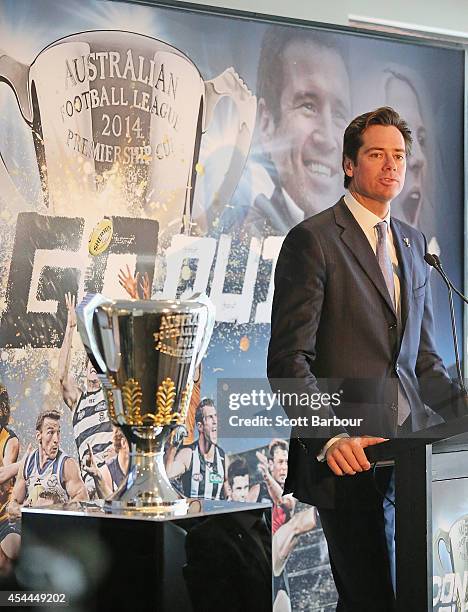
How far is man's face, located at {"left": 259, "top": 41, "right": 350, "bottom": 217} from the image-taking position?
3750 millimetres

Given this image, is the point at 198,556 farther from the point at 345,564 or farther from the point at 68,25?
the point at 68,25

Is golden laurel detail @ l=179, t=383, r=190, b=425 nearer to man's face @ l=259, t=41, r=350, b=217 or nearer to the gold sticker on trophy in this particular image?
the gold sticker on trophy

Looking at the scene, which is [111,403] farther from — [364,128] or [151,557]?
[364,128]

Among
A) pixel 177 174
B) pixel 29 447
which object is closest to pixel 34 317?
pixel 29 447

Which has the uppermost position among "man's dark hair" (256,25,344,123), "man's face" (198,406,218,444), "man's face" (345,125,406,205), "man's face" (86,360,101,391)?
"man's dark hair" (256,25,344,123)

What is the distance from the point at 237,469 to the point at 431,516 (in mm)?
1750

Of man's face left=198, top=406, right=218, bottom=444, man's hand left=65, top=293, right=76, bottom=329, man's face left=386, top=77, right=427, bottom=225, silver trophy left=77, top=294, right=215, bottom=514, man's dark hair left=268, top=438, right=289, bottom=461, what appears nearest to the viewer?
silver trophy left=77, top=294, right=215, bottom=514

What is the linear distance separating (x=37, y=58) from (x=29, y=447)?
1.24 m

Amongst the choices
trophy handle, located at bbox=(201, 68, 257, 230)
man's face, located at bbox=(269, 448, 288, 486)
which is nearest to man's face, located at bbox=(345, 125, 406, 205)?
trophy handle, located at bbox=(201, 68, 257, 230)

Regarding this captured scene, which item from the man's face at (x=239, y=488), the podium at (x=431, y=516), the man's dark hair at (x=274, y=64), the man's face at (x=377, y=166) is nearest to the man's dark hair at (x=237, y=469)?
the man's face at (x=239, y=488)

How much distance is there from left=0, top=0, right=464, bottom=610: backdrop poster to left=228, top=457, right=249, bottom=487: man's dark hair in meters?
0.02

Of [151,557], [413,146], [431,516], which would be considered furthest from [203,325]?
[413,146]

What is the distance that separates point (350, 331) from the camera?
117 inches

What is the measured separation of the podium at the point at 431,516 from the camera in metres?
1.89
